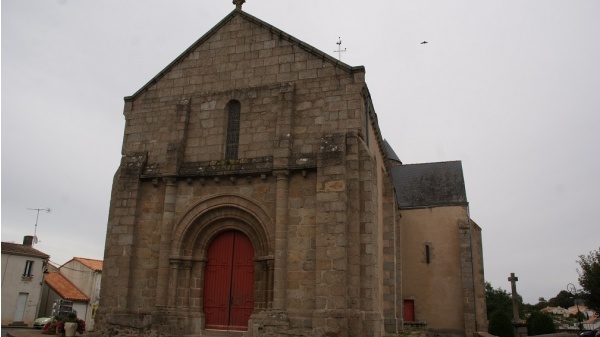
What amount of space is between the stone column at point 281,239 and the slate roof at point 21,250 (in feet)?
84.1

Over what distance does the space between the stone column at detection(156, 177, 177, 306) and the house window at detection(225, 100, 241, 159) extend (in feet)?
5.20

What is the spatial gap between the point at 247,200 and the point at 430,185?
16583 millimetres

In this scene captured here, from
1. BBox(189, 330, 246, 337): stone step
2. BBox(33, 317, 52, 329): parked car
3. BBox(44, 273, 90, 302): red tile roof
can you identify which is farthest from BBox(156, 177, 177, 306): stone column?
BBox(44, 273, 90, 302): red tile roof

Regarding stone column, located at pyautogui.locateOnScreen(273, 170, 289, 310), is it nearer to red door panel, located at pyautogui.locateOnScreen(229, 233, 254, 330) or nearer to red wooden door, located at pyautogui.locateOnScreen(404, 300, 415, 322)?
red door panel, located at pyautogui.locateOnScreen(229, 233, 254, 330)

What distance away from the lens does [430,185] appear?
84.7 feet

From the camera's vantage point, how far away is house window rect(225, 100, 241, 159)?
1236 centimetres

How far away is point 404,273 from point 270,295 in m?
14.0

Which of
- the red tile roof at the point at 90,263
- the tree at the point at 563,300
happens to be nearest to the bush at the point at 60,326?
the red tile roof at the point at 90,263

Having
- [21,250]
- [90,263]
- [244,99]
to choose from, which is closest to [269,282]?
[244,99]

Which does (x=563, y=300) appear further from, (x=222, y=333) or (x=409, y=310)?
(x=222, y=333)

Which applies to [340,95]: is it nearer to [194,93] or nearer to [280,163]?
[280,163]

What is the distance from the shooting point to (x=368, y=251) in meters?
10.3

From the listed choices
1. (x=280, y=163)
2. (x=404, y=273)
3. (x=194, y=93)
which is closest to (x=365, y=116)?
(x=280, y=163)

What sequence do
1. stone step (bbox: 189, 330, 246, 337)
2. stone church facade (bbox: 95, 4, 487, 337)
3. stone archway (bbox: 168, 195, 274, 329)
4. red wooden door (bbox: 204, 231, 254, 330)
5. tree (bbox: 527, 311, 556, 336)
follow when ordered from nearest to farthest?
stone church facade (bbox: 95, 4, 487, 337) → stone step (bbox: 189, 330, 246, 337) → stone archway (bbox: 168, 195, 274, 329) → red wooden door (bbox: 204, 231, 254, 330) → tree (bbox: 527, 311, 556, 336)
